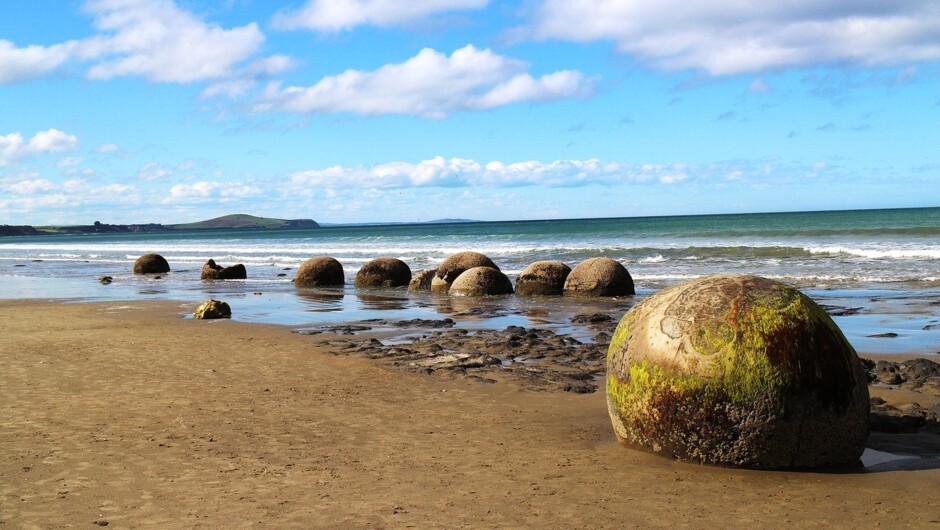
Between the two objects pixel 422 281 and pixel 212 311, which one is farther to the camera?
pixel 422 281

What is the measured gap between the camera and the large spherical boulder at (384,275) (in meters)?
24.4

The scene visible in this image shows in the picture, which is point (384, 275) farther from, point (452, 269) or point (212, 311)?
point (212, 311)

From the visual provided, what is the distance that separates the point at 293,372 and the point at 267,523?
5.41 m

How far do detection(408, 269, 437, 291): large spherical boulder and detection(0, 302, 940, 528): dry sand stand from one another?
12252 mm

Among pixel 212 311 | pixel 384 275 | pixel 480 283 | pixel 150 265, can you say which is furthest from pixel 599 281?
pixel 150 265

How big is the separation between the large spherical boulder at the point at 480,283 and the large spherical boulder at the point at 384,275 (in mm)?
3522

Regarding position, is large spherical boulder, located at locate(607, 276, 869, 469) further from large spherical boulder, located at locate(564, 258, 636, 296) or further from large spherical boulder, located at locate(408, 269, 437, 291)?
large spherical boulder, located at locate(408, 269, 437, 291)

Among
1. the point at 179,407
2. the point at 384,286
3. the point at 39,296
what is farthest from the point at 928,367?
the point at 39,296

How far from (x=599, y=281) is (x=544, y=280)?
1.48 metres

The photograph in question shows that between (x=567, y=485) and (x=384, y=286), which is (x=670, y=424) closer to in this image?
(x=567, y=485)

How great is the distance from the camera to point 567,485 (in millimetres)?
5816

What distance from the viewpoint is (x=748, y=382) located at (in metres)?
5.77

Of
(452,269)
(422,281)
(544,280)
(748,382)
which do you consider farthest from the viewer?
(422,281)

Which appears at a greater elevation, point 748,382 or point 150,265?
point 748,382
